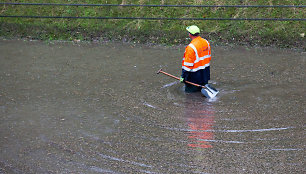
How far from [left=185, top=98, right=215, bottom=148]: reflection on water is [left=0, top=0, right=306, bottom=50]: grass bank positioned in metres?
5.27

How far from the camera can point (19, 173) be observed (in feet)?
21.4

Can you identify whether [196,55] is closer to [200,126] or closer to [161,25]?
[200,126]

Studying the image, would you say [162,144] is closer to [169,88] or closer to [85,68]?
[169,88]

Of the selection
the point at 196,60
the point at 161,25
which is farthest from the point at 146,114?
the point at 161,25

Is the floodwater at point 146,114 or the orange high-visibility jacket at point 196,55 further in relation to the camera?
the orange high-visibility jacket at point 196,55

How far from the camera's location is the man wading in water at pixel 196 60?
9305 mm

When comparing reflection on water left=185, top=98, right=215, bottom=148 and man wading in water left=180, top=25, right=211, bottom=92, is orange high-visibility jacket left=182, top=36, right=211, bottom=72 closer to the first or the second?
man wading in water left=180, top=25, right=211, bottom=92

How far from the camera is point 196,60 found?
9.44m

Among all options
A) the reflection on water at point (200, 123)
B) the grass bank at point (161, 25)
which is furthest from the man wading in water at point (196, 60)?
the grass bank at point (161, 25)

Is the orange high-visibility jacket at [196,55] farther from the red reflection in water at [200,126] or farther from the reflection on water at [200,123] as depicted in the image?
the red reflection in water at [200,126]

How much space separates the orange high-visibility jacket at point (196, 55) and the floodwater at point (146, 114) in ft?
2.21

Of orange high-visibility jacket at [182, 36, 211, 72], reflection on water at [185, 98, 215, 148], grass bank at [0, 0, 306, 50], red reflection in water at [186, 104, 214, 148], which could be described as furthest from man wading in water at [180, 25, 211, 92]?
grass bank at [0, 0, 306, 50]

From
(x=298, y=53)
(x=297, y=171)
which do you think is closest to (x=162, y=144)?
(x=297, y=171)

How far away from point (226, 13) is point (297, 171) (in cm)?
936
